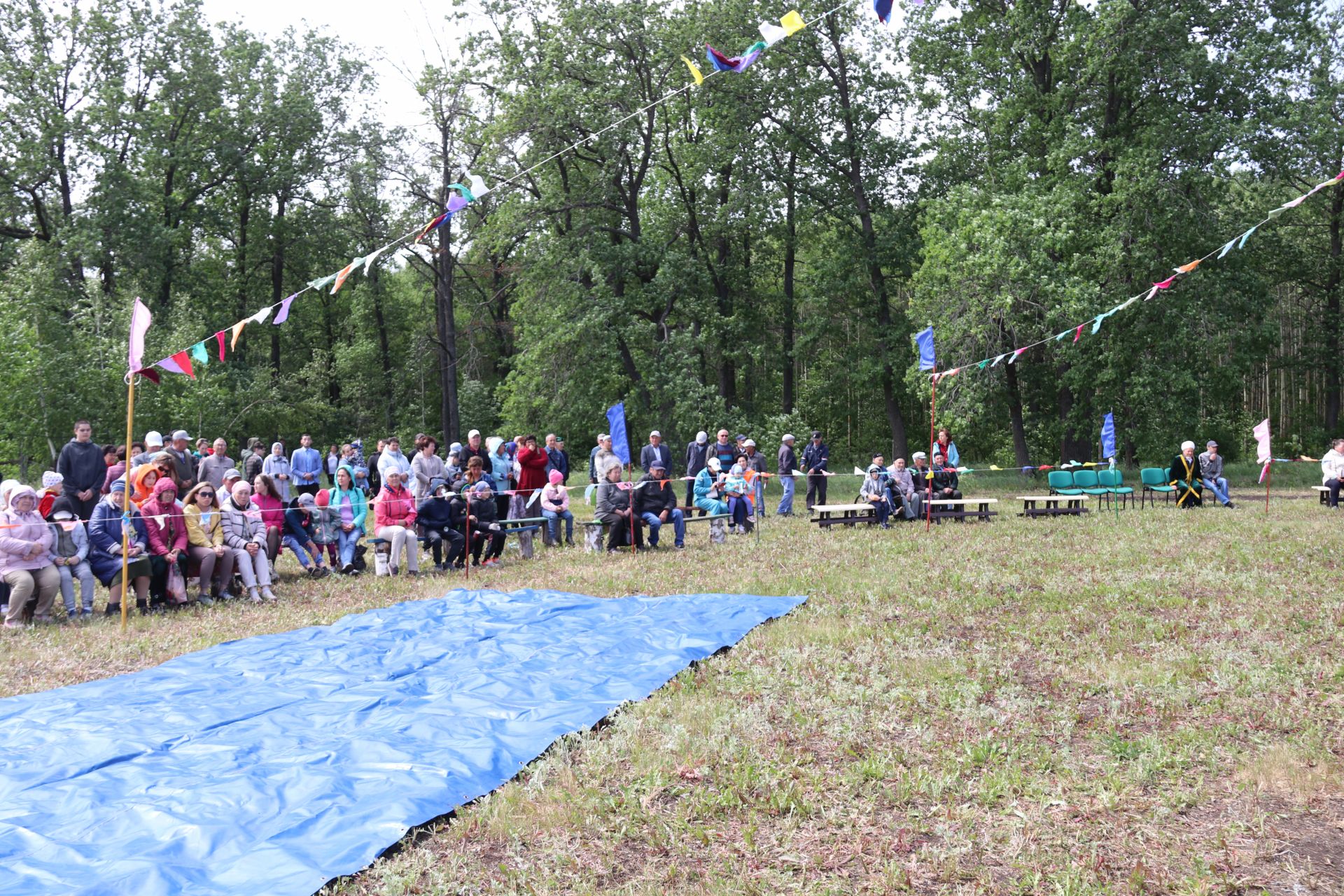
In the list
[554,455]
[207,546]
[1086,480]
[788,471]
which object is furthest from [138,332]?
[1086,480]

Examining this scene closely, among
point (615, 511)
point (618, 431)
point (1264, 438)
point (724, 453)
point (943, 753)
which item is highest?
point (618, 431)

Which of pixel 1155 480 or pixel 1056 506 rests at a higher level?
pixel 1155 480

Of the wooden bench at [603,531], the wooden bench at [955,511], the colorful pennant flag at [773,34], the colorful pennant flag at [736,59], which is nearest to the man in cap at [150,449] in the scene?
the wooden bench at [603,531]

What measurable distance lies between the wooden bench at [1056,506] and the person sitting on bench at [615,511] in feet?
23.7

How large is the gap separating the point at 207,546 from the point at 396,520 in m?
2.14

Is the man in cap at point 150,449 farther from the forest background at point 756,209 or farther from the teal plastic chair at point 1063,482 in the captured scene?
the teal plastic chair at point 1063,482

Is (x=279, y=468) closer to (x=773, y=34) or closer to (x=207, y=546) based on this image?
(x=207, y=546)

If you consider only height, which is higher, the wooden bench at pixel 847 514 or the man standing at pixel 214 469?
the man standing at pixel 214 469

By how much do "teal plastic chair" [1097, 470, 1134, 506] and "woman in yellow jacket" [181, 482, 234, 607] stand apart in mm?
14241

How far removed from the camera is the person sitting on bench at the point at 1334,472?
1656 centimetres

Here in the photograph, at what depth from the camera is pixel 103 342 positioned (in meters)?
22.3

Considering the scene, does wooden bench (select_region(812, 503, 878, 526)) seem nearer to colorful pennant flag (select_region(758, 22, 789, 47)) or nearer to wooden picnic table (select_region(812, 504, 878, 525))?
wooden picnic table (select_region(812, 504, 878, 525))

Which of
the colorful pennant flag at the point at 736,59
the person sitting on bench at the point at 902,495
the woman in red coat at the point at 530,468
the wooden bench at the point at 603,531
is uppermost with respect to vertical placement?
the colorful pennant flag at the point at 736,59

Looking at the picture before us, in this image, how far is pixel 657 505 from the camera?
13.0m
